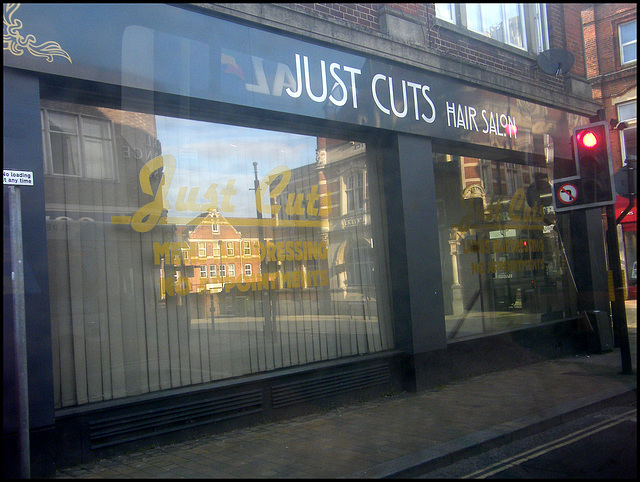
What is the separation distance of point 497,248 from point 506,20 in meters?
4.06

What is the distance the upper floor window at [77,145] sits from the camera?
543cm

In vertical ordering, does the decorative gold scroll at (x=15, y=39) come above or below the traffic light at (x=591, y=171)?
above

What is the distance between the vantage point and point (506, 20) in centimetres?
995

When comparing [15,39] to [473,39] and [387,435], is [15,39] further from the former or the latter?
[473,39]

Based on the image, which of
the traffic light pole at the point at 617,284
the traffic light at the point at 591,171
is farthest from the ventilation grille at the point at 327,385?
the traffic light at the point at 591,171

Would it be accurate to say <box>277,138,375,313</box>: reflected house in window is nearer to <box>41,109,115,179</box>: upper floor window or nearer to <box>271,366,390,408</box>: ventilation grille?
<box>271,366,390,408</box>: ventilation grille

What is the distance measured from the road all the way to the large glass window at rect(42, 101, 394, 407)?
105 inches

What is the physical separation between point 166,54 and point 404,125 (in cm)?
358

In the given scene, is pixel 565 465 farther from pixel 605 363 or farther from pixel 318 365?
pixel 605 363

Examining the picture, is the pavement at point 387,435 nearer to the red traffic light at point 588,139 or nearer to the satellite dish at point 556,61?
the red traffic light at point 588,139

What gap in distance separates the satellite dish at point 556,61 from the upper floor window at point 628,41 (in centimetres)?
93

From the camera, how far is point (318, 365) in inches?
283

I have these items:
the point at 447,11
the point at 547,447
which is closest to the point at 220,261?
the point at 547,447

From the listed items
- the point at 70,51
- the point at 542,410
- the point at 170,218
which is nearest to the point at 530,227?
the point at 542,410
